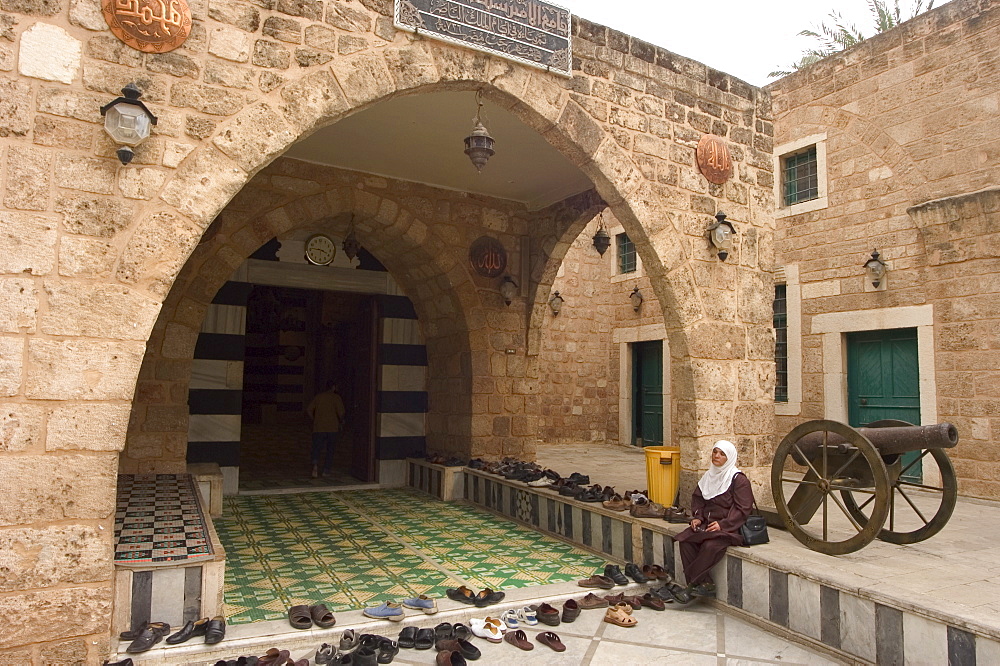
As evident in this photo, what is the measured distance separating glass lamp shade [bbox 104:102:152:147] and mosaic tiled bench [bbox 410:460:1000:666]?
386 cm

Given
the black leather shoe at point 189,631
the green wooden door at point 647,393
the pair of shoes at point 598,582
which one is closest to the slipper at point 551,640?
the pair of shoes at point 598,582

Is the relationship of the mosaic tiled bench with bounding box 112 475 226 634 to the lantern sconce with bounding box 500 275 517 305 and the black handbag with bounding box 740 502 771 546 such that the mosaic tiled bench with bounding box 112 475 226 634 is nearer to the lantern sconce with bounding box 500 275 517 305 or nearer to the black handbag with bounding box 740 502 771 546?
the black handbag with bounding box 740 502 771 546

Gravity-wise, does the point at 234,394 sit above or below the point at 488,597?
above

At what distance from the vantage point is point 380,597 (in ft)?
13.0

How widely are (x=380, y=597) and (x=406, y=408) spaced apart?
411 centimetres

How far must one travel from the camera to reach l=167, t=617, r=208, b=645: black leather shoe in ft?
10.3

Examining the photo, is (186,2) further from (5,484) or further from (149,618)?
(149,618)

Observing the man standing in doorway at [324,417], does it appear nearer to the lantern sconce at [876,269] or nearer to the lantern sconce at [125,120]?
the lantern sconce at [125,120]

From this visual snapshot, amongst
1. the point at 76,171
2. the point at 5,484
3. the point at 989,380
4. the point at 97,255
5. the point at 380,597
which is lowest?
the point at 380,597

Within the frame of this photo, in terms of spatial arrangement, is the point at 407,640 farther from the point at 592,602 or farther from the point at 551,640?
the point at 592,602

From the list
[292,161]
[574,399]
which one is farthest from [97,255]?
[574,399]

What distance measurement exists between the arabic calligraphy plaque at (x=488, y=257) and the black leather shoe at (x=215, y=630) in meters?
4.87

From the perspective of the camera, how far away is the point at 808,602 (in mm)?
3490

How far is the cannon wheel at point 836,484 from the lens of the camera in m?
3.62
